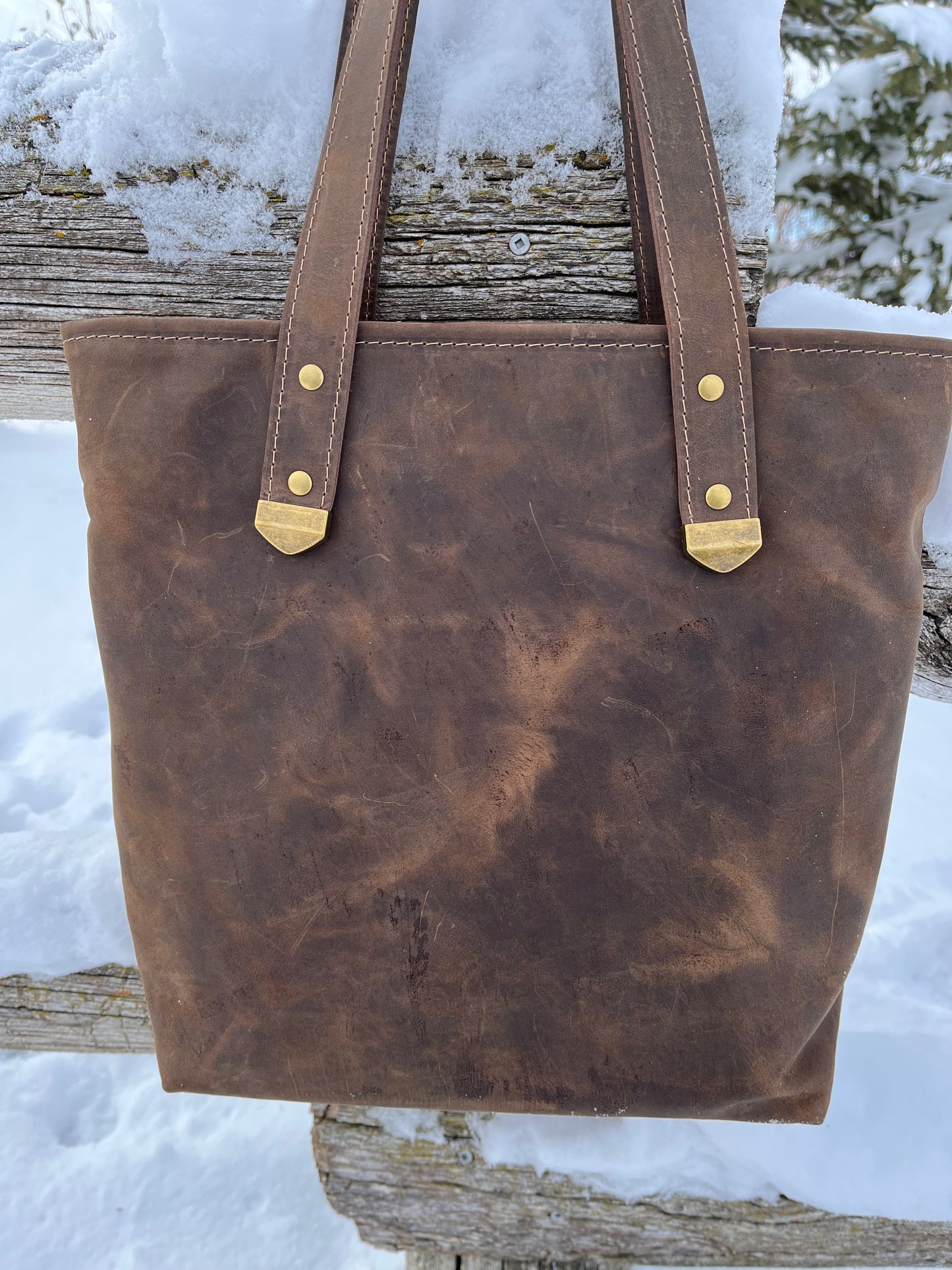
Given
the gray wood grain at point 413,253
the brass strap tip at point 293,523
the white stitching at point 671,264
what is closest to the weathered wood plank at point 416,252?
the gray wood grain at point 413,253

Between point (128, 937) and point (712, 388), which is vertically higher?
point (712, 388)

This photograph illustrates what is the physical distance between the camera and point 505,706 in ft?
3.04

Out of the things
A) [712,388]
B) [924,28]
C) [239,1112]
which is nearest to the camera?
[712,388]

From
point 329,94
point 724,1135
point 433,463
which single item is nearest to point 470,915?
point 433,463

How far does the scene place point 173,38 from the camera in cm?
97

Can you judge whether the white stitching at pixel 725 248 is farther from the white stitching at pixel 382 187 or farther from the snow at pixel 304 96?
the white stitching at pixel 382 187

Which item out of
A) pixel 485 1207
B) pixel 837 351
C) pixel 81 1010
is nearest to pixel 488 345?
pixel 837 351

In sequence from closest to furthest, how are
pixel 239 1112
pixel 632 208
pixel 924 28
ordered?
pixel 632 208 < pixel 239 1112 < pixel 924 28

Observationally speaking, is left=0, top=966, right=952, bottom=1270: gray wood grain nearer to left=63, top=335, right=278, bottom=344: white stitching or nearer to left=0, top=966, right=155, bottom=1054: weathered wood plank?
left=0, top=966, right=155, bottom=1054: weathered wood plank

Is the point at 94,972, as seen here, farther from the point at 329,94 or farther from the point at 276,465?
the point at 329,94

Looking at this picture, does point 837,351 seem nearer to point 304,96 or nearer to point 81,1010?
point 304,96

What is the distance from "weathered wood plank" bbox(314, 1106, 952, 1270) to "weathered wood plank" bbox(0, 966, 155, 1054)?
406 mm

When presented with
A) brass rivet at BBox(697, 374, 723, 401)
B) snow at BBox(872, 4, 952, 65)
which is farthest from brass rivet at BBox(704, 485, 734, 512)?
snow at BBox(872, 4, 952, 65)

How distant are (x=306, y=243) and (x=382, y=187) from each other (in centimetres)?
19
